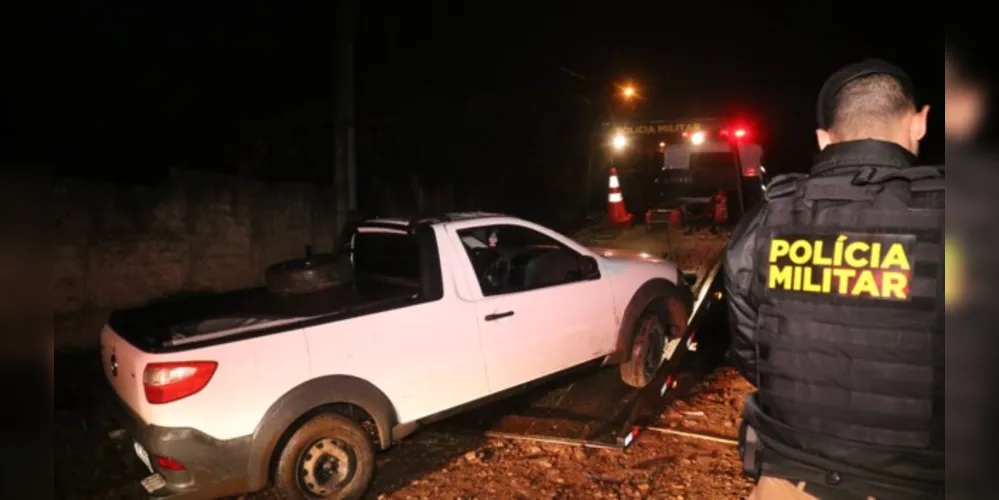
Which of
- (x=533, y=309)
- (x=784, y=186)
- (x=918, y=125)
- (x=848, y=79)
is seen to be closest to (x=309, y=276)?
(x=533, y=309)

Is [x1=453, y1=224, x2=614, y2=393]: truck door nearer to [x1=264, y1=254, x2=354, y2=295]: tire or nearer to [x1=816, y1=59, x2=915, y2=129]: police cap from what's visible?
[x1=264, y1=254, x2=354, y2=295]: tire

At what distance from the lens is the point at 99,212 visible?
295 inches

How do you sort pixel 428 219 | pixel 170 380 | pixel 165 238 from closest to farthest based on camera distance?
pixel 170 380, pixel 428 219, pixel 165 238

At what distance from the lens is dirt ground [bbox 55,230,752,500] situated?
4223 millimetres

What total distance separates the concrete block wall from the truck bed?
9.07ft

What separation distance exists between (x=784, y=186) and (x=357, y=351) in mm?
2763

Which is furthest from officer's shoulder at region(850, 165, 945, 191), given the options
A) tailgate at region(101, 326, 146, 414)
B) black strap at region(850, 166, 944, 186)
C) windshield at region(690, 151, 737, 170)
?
windshield at region(690, 151, 737, 170)

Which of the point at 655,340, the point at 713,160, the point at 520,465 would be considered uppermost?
the point at 713,160

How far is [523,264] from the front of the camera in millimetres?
5418

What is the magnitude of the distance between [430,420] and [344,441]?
605mm

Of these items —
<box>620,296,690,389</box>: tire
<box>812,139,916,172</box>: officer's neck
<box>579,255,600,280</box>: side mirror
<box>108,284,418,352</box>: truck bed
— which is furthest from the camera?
Answer: <box>620,296,690,389</box>: tire

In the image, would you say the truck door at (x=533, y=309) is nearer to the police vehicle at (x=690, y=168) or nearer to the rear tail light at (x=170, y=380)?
the rear tail light at (x=170, y=380)

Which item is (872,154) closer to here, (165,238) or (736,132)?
(165,238)

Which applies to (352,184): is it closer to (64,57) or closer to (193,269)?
(193,269)
